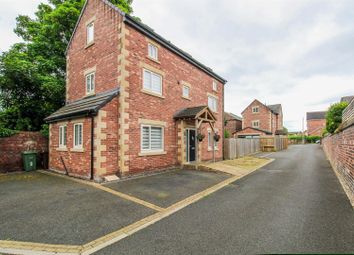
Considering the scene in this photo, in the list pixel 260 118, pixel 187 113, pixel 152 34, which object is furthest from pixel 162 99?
pixel 260 118

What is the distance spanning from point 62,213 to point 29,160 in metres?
9.42

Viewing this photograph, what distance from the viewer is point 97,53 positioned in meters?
12.0

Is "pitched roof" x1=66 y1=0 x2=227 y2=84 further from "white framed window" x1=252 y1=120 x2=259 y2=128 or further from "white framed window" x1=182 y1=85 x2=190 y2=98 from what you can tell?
"white framed window" x1=252 y1=120 x2=259 y2=128

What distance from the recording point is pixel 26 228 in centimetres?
458

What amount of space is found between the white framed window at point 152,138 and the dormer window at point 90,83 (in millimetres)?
4086

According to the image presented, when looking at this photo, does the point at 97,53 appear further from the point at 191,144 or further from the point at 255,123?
the point at 255,123

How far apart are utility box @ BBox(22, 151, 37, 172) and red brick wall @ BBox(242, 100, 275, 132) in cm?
4239

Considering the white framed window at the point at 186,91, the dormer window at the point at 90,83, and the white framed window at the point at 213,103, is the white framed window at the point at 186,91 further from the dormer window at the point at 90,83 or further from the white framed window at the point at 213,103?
the dormer window at the point at 90,83

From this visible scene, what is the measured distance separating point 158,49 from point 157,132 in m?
5.20

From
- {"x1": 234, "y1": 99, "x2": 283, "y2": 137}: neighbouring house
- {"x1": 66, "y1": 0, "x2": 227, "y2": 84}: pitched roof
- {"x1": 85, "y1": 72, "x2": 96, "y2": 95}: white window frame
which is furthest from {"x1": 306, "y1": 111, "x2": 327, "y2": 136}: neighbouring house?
{"x1": 85, "y1": 72, "x2": 96, "y2": 95}: white window frame

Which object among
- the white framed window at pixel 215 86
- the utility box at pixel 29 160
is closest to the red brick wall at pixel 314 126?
the white framed window at pixel 215 86

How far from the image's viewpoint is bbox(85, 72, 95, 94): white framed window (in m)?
12.2

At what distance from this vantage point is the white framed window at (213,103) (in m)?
18.4

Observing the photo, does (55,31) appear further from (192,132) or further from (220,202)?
(220,202)
